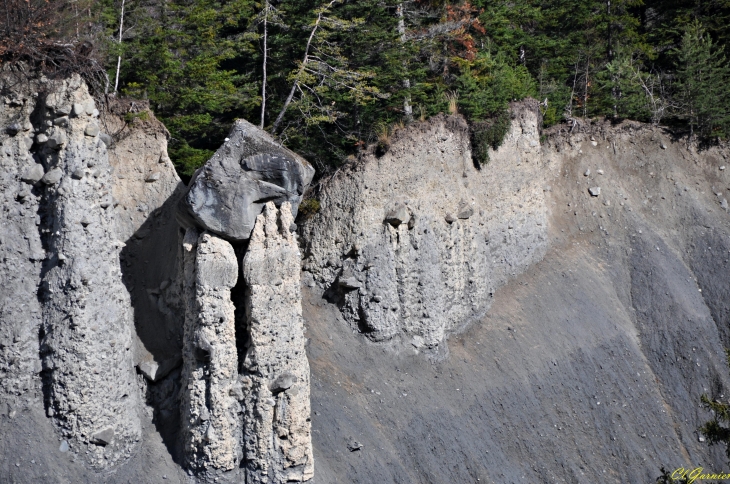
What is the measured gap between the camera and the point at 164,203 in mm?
18703

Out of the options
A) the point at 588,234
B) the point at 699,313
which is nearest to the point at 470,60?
the point at 588,234

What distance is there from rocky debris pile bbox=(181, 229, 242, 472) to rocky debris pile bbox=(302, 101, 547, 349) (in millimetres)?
5208

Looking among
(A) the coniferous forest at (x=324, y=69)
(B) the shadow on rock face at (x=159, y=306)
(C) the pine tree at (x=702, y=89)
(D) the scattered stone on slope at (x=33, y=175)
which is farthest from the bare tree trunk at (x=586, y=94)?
(D) the scattered stone on slope at (x=33, y=175)

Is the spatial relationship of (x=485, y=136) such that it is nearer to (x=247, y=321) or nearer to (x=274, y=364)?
(x=247, y=321)

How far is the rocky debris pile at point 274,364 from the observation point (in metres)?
16.6

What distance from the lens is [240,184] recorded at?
16.6m

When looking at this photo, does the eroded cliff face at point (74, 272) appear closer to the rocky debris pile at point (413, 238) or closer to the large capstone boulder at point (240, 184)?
the large capstone boulder at point (240, 184)

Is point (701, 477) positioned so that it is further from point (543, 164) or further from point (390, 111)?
point (390, 111)

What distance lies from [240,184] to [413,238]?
6726 mm

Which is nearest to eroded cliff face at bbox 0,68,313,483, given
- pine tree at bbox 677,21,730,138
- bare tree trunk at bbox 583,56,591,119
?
bare tree trunk at bbox 583,56,591,119

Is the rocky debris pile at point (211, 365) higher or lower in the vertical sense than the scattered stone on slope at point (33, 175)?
lower

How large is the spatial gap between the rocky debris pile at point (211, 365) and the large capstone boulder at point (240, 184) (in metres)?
0.48

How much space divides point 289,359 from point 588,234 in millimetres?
14281

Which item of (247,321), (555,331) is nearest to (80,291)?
(247,321)
